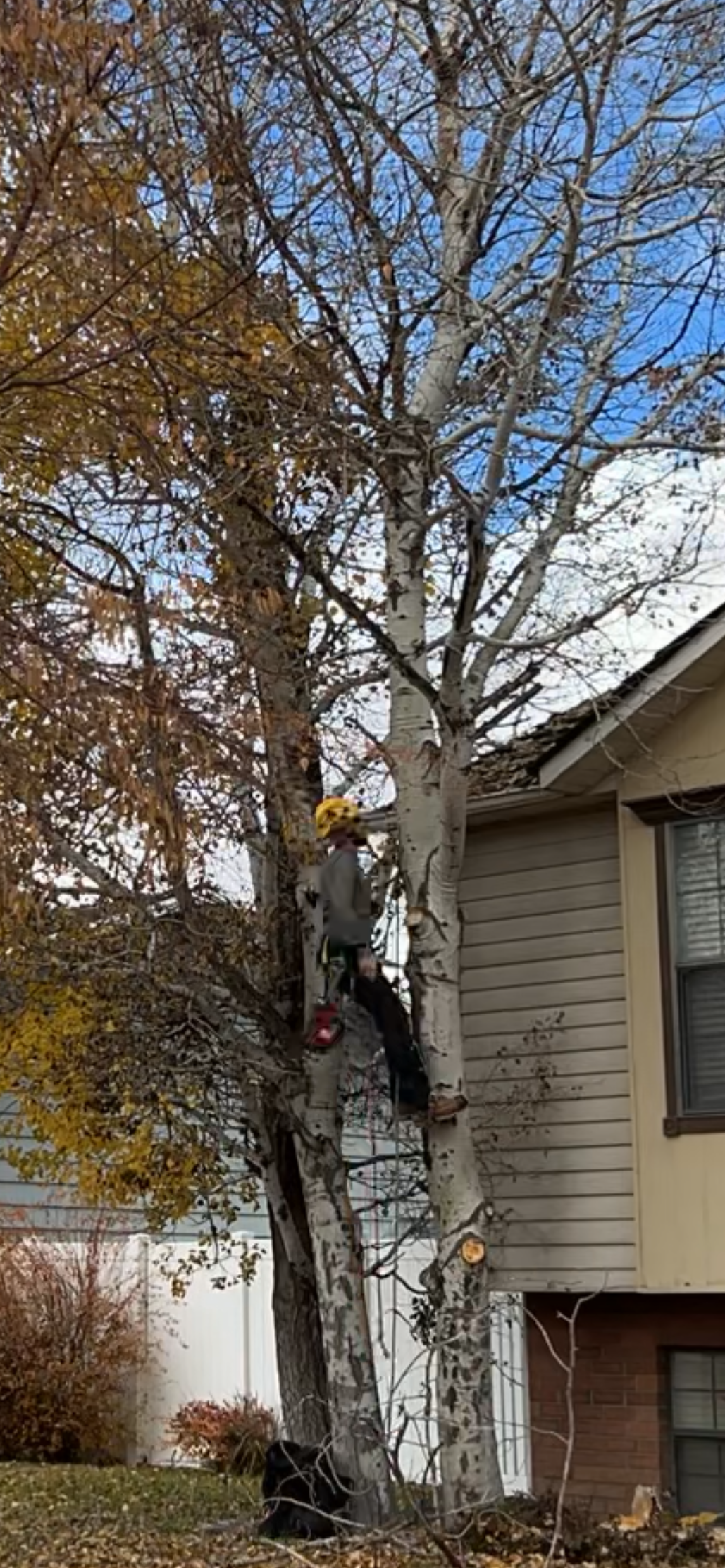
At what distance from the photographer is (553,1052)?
43.8 feet

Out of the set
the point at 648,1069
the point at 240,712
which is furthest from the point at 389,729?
the point at 648,1069

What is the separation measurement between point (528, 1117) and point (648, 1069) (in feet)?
3.66

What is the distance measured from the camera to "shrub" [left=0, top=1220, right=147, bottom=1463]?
18.5 meters

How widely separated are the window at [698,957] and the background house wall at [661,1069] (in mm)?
134

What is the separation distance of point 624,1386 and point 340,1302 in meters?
2.24

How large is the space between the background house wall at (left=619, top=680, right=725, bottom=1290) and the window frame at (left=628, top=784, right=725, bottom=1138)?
40mm

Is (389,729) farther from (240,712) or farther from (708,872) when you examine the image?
(708,872)

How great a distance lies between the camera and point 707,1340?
496 inches

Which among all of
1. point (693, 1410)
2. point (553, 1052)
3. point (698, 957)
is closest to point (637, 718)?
point (698, 957)

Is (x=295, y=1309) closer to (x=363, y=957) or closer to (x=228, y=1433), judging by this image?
A: (x=363, y=957)

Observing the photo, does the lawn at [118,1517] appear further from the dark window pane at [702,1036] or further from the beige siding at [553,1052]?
the dark window pane at [702,1036]

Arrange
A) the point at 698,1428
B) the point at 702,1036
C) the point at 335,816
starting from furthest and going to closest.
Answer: the point at 698,1428 → the point at 702,1036 → the point at 335,816

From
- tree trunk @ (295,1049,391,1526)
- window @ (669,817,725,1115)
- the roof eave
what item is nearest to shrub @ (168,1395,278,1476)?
tree trunk @ (295,1049,391,1526)

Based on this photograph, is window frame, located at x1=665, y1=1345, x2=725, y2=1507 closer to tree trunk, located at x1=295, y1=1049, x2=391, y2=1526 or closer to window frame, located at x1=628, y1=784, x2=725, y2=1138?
window frame, located at x1=628, y1=784, x2=725, y2=1138
